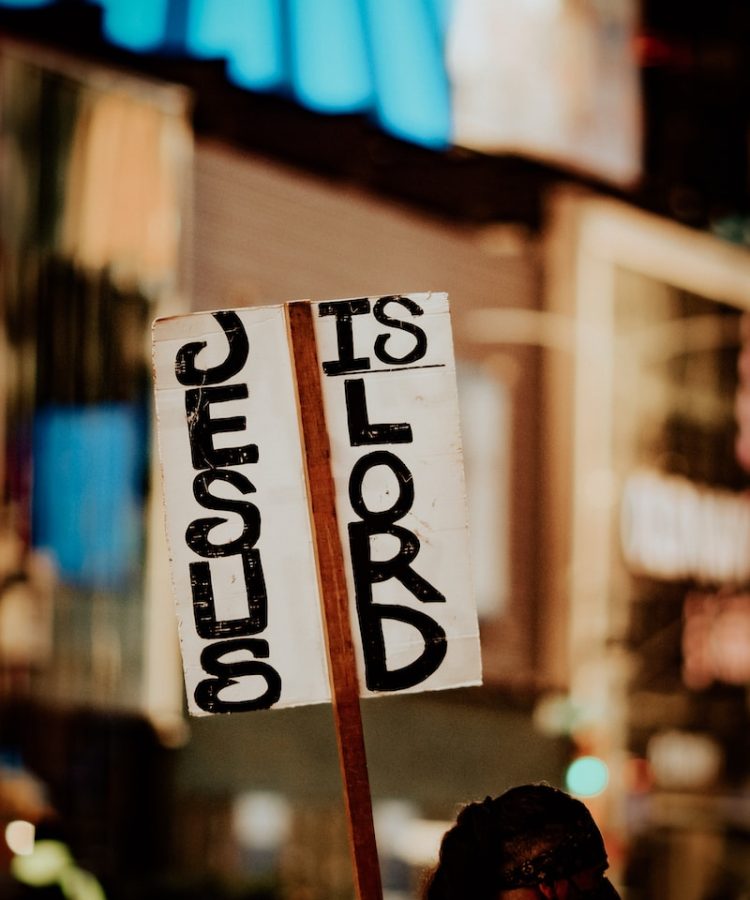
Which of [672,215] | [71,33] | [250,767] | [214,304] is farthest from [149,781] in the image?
[672,215]

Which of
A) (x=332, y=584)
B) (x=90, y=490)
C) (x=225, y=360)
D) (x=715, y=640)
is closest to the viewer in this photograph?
(x=332, y=584)

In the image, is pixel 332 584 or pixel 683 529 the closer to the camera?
pixel 332 584

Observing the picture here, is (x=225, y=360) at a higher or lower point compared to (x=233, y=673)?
higher

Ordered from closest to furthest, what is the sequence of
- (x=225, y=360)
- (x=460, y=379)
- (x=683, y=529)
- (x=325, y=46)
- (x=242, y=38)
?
1. (x=225, y=360)
2. (x=242, y=38)
3. (x=325, y=46)
4. (x=460, y=379)
5. (x=683, y=529)

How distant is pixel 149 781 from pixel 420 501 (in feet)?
31.2

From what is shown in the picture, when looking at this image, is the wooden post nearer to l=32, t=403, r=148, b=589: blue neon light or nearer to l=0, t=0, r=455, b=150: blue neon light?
l=32, t=403, r=148, b=589: blue neon light

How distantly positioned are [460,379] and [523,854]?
45.3 feet

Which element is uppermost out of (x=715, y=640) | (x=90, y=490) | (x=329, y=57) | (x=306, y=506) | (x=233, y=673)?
(x=329, y=57)

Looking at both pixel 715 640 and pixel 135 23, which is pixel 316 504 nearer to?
pixel 135 23

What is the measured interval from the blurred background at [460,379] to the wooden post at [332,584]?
490cm

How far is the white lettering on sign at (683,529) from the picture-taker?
19016mm

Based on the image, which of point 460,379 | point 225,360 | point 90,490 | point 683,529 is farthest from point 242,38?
point 225,360

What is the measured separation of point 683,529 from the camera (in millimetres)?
20094

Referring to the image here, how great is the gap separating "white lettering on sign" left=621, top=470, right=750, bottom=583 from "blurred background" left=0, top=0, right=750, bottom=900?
0.06 metres
